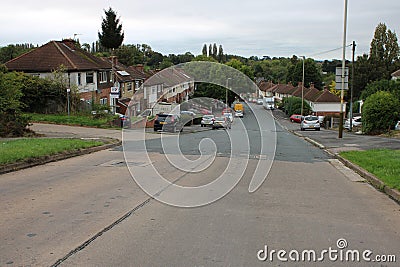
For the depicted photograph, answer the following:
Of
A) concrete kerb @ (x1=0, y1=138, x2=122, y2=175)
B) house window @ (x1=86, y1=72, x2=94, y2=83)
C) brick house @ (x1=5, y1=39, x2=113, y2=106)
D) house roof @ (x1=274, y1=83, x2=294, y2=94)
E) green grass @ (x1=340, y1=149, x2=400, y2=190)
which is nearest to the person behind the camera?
green grass @ (x1=340, y1=149, x2=400, y2=190)

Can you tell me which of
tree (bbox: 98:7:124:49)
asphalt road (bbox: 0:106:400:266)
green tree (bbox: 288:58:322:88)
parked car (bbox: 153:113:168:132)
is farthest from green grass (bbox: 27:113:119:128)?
green tree (bbox: 288:58:322:88)

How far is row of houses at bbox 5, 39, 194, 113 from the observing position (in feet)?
134

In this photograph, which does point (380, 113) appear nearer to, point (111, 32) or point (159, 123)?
point (159, 123)

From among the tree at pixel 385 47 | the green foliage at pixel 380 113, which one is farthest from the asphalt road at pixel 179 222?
the tree at pixel 385 47

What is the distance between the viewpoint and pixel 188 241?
19.9 feet

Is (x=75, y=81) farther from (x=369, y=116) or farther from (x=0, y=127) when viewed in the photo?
(x=369, y=116)

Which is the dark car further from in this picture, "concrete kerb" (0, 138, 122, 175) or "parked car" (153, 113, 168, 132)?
"concrete kerb" (0, 138, 122, 175)

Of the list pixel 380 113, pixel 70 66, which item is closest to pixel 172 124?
pixel 70 66

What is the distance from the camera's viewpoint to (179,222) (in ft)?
23.2

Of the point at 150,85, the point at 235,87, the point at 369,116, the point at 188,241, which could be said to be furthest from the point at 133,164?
the point at 150,85

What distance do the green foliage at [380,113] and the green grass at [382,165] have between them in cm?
1974

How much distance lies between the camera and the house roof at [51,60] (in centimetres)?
4103

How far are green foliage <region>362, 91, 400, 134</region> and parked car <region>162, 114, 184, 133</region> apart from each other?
15.4 m

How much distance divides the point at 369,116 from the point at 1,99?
2729 cm
